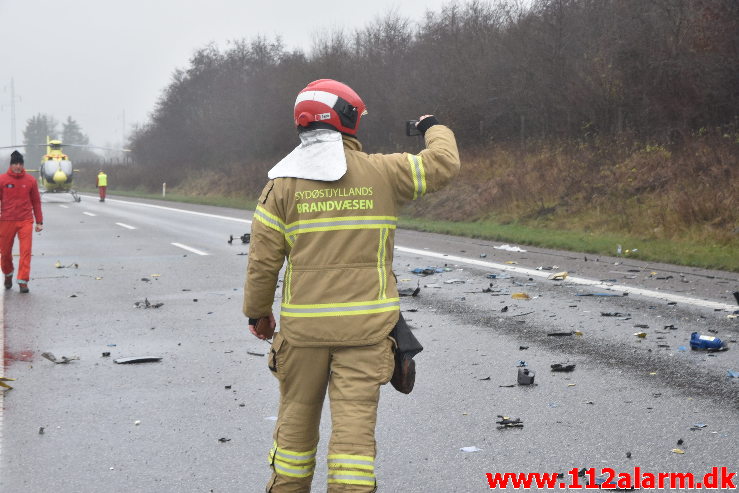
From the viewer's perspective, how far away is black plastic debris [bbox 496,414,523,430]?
5449mm

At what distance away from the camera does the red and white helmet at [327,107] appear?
3.67m

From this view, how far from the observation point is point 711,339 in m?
7.50

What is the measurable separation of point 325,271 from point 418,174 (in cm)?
58

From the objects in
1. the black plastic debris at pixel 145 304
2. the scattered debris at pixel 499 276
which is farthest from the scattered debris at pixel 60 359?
the scattered debris at pixel 499 276

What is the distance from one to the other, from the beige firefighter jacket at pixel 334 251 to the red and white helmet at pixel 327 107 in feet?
0.34

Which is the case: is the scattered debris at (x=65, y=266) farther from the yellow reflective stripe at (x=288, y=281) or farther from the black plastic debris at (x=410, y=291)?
the yellow reflective stripe at (x=288, y=281)

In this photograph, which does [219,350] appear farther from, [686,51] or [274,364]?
[686,51]

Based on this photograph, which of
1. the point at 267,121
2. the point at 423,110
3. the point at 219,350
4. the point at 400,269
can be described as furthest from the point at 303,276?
the point at 267,121

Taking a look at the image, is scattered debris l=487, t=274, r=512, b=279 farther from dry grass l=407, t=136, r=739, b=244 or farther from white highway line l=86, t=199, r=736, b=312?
dry grass l=407, t=136, r=739, b=244

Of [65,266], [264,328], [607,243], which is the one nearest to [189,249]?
[65,266]

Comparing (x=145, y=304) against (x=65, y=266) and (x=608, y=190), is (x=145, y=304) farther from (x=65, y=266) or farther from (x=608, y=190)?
(x=608, y=190)

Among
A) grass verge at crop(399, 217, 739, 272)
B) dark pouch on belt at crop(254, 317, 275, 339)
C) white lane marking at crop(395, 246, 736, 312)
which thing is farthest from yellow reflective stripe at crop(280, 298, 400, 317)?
grass verge at crop(399, 217, 739, 272)

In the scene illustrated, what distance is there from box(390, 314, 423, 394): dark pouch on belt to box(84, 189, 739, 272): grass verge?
10.1 meters

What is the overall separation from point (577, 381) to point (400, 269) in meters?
7.31
